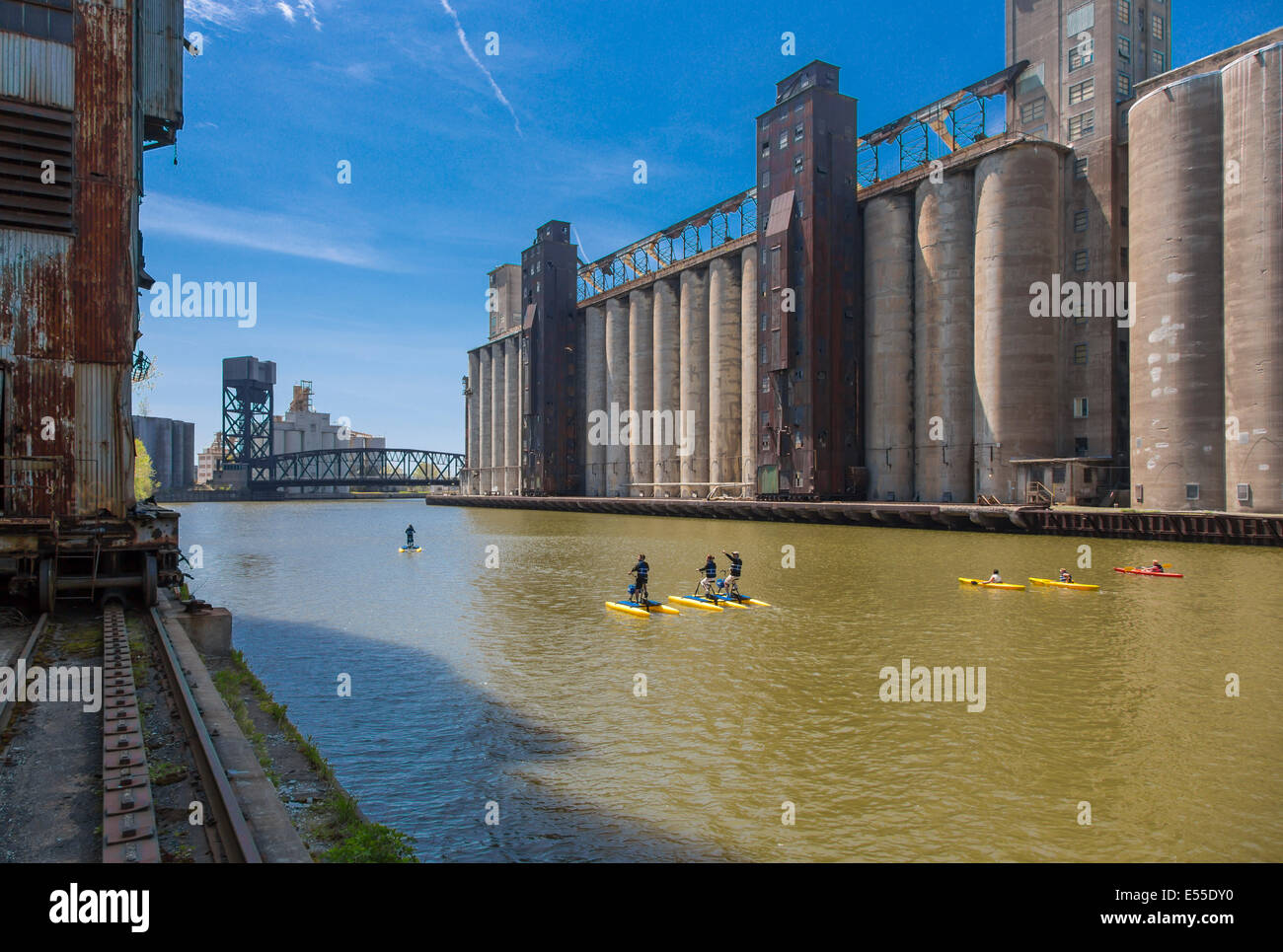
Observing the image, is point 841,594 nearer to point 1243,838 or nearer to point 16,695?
point 1243,838

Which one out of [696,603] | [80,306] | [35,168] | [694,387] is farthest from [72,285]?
[694,387]

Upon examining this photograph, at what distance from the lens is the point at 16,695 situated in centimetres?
1202

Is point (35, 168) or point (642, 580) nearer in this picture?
point (35, 168)

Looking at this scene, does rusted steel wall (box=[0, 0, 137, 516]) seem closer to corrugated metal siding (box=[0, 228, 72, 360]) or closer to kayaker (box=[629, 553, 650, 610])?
corrugated metal siding (box=[0, 228, 72, 360])

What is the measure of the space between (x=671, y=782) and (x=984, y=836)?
4353 mm

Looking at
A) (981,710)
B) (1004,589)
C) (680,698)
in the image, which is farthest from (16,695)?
(1004,589)

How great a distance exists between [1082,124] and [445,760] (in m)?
72.0

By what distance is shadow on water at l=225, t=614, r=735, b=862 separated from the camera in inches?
397

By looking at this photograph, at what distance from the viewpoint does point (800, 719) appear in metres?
15.1

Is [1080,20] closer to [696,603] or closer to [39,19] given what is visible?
[696,603]

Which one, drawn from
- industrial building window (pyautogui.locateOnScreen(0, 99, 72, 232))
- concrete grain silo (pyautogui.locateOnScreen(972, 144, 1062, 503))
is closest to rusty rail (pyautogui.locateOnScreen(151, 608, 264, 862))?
industrial building window (pyautogui.locateOnScreen(0, 99, 72, 232))

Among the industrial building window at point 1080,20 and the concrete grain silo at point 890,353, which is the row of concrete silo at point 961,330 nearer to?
the concrete grain silo at point 890,353

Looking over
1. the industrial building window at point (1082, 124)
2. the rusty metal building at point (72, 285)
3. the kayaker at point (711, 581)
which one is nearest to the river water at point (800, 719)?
the kayaker at point (711, 581)

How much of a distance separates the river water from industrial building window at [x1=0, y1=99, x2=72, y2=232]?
41.9 feet
